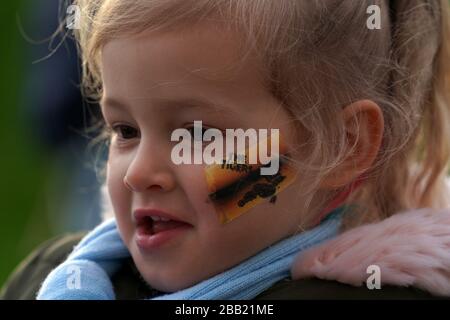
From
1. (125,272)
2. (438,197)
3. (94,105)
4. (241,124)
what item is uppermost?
(94,105)

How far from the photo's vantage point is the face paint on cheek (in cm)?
107

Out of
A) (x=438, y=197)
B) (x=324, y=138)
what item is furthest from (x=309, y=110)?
(x=438, y=197)

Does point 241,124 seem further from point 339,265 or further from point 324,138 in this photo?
point 339,265

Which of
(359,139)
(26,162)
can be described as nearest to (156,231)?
(359,139)

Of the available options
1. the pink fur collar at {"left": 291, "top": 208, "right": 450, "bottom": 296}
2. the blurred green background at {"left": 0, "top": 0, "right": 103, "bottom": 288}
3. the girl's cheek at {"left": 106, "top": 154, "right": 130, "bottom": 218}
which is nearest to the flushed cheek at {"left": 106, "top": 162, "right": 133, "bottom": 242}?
the girl's cheek at {"left": 106, "top": 154, "right": 130, "bottom": 218}

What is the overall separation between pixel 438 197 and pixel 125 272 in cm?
64

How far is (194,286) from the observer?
1087mm

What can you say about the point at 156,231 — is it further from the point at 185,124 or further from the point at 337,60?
the point at 337,60

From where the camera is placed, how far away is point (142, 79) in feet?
3.43

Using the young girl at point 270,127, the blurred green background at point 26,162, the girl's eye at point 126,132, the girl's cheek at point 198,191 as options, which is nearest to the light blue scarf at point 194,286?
the young girl at point 270,127

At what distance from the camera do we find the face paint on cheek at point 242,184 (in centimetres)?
107

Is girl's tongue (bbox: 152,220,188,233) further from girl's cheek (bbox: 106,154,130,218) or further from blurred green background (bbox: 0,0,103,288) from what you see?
blurred green background (bbox: 0,0,103,288)

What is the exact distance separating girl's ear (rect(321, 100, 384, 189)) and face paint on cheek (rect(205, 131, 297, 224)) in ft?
0.27

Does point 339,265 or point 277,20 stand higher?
point 277,20
